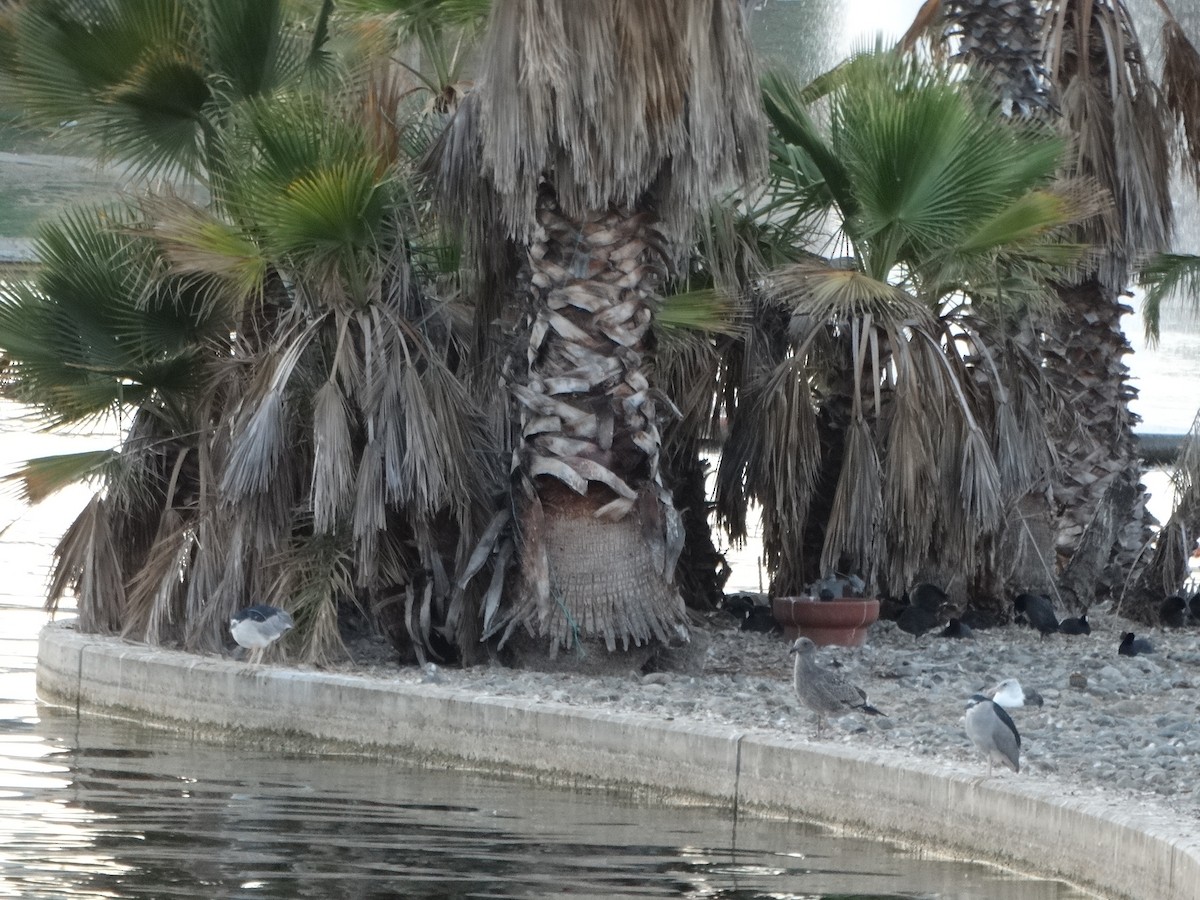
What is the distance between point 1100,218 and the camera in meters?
14.4

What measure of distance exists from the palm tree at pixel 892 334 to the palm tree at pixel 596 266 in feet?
4.78

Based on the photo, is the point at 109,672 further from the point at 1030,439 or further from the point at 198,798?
the point at 1030,439

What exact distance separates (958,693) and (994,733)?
3344 millimetres

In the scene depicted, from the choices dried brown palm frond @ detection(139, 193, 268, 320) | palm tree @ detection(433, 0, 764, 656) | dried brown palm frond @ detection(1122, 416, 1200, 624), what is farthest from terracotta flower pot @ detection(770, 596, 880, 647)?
dried brown palm frond @ detection(139, 193, 268, 320)

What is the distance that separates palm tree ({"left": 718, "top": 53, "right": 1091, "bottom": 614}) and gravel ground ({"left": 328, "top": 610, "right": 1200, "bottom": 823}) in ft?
2.37

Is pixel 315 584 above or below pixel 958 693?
above

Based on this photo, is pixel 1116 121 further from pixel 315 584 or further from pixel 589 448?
pixel 315 584

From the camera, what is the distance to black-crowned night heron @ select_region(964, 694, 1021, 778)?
22.3ft

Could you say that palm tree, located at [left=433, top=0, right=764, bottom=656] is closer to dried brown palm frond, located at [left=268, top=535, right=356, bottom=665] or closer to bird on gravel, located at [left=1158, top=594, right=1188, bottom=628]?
dried brown palm frond, located at [left=268, top=535, right=356, bottom=665]

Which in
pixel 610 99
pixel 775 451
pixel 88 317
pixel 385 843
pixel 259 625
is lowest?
pixel 385 843

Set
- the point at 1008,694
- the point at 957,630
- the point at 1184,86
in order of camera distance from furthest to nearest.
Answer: the point at 1184,86 → the point at 957,630 → the point at 1008,694

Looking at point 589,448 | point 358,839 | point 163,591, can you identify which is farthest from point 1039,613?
point 358,839

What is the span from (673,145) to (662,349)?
7.10ft

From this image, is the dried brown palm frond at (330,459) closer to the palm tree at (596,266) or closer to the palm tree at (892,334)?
the palm tree at (596,266)
